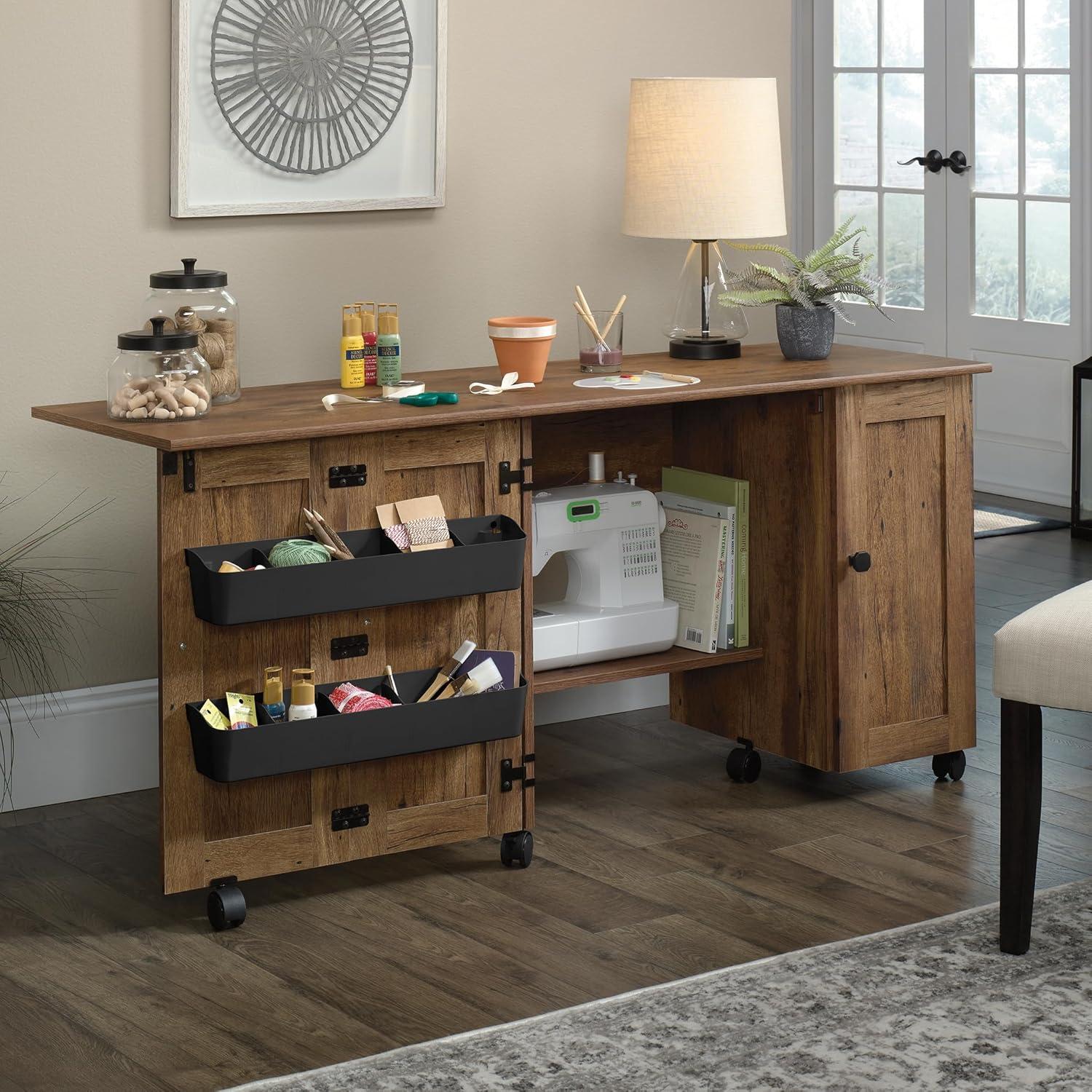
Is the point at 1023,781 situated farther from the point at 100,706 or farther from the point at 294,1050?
the point at 100,706

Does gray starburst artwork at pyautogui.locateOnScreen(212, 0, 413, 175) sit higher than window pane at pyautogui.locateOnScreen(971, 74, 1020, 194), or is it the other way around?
window pane at pyautogui.locateOnScreen(971, 74, 1020, 194)

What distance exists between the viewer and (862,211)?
6.55 m

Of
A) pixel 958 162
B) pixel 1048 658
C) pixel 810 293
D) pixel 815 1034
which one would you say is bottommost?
pixel 815 1034

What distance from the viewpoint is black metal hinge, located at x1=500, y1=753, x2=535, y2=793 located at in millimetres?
3021

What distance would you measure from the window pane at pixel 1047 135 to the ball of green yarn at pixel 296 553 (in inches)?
154

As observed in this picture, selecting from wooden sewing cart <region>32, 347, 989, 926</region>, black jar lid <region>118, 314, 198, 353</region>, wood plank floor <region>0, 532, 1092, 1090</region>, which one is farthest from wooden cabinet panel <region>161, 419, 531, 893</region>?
→ black jar lid <region>118, 314, 198, 353</region>

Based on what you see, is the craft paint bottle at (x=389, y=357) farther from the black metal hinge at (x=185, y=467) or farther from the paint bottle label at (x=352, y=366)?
the black metal hinge at (x=185, y=467)

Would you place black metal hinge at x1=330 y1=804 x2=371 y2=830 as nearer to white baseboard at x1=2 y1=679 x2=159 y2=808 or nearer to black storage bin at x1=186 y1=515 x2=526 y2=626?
black storage bin at x1=186 y1=515 x2=526 y2=626

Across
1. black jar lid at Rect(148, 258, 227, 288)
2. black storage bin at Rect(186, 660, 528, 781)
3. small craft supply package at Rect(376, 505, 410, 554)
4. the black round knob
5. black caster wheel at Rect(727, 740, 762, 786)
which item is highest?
black jar lid at Rect(148, 258, 227, 288)

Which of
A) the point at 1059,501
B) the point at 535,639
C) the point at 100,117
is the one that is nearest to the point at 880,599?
the point at 535,639

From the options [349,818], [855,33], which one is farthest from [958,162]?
[349,818]

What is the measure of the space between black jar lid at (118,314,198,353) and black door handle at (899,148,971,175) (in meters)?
3.99

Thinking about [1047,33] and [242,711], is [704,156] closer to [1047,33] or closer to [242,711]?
[242,711]

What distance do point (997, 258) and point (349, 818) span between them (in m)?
3.98
